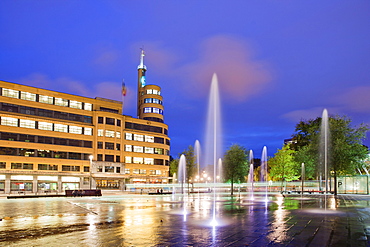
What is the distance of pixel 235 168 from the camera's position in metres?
58.9

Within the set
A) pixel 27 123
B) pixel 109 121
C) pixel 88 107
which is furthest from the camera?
pixel 109 121

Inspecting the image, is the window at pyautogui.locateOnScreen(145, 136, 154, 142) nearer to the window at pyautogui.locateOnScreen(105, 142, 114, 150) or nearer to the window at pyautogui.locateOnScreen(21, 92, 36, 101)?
the window at pyautogui.locateOnScreen(105, 142, 114, 150)

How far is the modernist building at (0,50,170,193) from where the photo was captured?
3088 inches

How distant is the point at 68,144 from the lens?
8719cm

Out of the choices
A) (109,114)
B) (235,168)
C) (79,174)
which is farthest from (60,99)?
(235,168)

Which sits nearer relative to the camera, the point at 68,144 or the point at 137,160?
the point at 68,144

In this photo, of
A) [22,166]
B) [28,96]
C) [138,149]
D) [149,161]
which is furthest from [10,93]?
[149,161]

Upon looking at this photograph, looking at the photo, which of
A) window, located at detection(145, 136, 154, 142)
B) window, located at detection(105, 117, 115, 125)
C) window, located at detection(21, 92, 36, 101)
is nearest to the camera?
window, located at detection(21, 92, 36, 101)

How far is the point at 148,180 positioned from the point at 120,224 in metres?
87.8

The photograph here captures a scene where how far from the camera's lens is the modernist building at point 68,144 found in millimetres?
78438

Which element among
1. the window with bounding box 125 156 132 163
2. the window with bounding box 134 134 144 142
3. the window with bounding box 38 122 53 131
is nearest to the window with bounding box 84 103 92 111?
the window with bounding box 38 122 53 131

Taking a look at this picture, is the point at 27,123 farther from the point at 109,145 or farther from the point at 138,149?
the point at 138,149

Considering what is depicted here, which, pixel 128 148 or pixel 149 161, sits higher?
pixel 128 148

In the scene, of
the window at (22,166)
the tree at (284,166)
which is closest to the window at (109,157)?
the window at (22,166)
